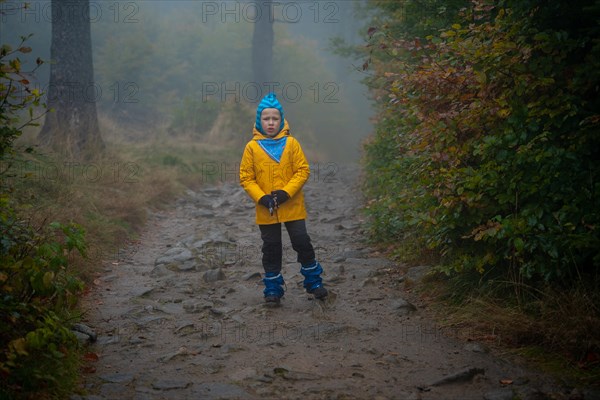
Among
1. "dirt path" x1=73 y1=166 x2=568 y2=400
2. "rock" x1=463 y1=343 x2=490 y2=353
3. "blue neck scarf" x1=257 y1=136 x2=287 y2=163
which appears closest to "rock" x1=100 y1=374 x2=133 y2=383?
"dirt path" x1=73 y1=166 x2=568 y2=400

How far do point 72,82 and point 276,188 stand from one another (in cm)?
800

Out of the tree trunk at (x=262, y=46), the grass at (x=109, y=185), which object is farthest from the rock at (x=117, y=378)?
the tree trunk at (x=262, y=46)

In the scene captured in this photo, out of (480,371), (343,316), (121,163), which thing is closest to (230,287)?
(343,316)

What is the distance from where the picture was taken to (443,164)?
5418mm

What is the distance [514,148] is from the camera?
4.60m

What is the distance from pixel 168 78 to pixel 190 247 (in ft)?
71.3

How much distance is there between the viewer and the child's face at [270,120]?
226 inches

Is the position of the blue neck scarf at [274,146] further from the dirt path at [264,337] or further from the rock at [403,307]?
the rock at [403,307]

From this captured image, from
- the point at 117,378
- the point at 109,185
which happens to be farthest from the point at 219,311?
the point at 109,185

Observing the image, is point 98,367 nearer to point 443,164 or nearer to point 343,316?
point 343,316

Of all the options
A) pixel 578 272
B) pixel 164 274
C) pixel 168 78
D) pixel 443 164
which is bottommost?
pixel 164 274

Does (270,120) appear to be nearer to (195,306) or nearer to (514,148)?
(195,306)

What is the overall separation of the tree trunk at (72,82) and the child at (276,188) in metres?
6.68

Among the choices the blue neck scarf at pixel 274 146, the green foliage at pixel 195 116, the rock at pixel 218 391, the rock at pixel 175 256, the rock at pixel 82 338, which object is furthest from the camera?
the green foliage at pixel 195 116
